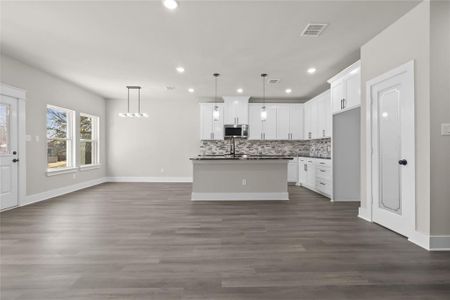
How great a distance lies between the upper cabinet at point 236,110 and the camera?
7898mm

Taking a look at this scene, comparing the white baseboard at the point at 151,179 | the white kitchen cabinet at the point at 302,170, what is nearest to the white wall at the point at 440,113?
the white kitchen cabinet at the point at 302,170

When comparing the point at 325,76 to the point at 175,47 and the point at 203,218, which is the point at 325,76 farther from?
the point at 203,218

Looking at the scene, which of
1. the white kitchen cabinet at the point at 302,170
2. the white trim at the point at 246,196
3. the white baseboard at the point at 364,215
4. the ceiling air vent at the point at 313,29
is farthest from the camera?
the white kitchen cabinet at the point at 302,170

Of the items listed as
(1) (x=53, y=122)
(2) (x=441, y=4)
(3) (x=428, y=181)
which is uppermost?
(2) (x=441, y=4)

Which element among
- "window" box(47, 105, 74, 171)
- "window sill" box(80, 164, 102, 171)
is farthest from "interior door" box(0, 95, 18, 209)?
"window sill" box(80, 164, 102, 171)

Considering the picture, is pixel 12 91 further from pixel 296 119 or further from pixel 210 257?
pixel 296 119

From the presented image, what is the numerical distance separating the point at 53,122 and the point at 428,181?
24.0 feet

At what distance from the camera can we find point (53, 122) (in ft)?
20.3

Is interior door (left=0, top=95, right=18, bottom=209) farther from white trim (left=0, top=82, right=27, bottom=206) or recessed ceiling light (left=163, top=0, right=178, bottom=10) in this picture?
recessed ceiling light (left=163, top=0, right=178, bottom=10)

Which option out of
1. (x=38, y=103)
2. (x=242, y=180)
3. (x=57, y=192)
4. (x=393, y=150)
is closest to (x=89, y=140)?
(x=57, y=192)

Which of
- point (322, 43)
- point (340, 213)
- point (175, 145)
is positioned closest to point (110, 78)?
point (175, 145)

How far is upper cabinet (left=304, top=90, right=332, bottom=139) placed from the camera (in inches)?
242

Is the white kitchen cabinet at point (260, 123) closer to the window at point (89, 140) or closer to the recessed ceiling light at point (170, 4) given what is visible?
the window at point (89, 140)

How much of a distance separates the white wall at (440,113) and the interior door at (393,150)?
0.22 m
